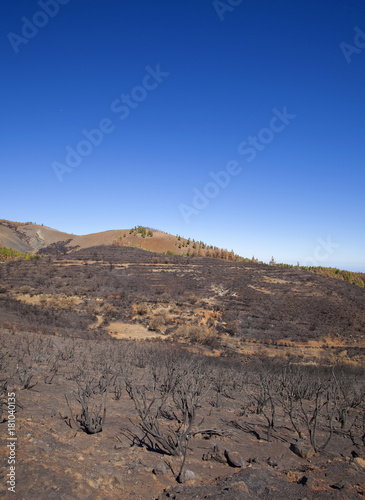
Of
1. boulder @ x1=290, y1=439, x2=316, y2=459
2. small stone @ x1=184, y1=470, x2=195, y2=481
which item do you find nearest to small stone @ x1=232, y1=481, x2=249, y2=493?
small stone @ x1=184, y1=470, x2=195, y2=481

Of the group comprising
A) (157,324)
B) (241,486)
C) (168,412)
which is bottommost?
(157,324)

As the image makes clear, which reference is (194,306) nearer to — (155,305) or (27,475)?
(155,305)

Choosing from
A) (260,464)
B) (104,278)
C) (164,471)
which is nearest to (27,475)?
(164,471)

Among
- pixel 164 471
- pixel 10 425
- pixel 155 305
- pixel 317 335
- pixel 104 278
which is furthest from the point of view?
pixel 104 278

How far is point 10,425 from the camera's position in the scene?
3.74 m

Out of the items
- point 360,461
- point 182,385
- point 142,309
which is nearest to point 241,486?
point 360,461

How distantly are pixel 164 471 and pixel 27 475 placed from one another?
1.51 metres

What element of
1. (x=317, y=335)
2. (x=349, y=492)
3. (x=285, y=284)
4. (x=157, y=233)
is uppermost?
(x=157, y=233)

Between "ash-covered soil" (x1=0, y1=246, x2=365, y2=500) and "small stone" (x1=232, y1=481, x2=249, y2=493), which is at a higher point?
"small stone" (x1=232, y1=481, x2=249, y2=493)

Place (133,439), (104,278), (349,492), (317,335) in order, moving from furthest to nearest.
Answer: (104,278) < (317,335) < (133,439) < (349,492)

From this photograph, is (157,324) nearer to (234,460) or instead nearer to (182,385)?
(182,385)

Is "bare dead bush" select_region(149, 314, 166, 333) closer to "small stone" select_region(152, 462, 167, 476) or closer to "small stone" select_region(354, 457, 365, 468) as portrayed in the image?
"small stone" select_region(354, 457, 365, 468)

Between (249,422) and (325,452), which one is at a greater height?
(325,452)

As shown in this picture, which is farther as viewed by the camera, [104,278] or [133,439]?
[104,278]
